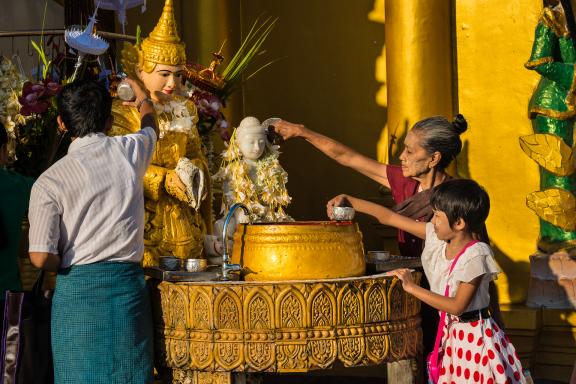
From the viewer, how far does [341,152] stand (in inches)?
209

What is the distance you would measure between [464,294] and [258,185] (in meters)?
1.98

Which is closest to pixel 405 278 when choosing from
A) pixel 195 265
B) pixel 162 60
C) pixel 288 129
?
pixel 195 265

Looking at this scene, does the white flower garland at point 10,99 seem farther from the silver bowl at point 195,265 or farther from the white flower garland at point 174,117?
the silver bowl at point 195,265

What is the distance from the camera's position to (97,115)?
3979mm

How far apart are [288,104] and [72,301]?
4.18 m

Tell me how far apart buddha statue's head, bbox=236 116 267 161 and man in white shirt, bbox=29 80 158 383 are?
175 centimetres

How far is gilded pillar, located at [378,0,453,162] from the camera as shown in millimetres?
6730

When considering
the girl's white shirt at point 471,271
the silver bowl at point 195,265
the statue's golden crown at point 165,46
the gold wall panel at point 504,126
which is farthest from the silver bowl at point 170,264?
the gold wall panel at point 504,126

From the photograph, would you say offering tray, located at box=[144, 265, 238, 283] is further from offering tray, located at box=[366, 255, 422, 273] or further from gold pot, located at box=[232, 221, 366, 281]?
offering tray, located at box=[366, 255, 422, 273]

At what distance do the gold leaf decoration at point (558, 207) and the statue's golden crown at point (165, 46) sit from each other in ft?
7.89

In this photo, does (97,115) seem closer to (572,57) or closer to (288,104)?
(572,57)

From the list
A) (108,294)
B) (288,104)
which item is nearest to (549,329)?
(288,104)

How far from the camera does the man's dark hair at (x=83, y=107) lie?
156 inches

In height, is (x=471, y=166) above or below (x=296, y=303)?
above
